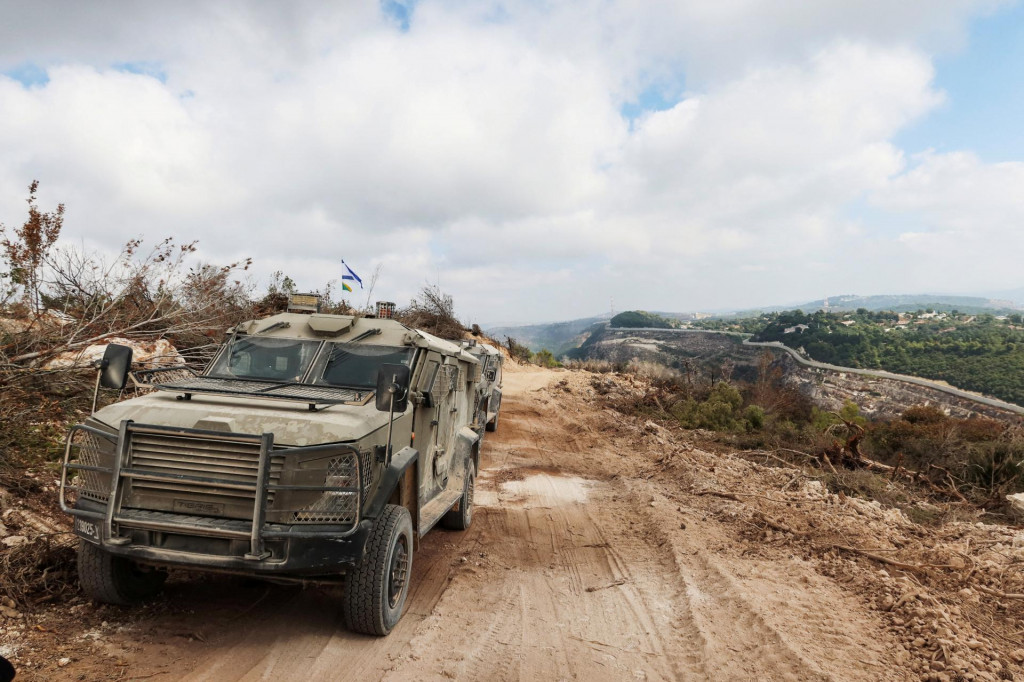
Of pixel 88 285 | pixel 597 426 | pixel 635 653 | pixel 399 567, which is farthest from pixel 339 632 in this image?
pixel 597 426

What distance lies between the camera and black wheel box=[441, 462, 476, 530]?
7016 millimetres

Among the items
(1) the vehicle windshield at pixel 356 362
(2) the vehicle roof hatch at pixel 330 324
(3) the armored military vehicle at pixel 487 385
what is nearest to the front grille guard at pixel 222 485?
(1) the vehicle windshield at pixel 356 362

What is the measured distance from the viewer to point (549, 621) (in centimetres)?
490

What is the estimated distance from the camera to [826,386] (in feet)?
93.1

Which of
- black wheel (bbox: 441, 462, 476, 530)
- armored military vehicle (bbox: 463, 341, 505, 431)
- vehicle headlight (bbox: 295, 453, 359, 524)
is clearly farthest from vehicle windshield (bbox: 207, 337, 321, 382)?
armored military vehicle (bbox: 463, 341, 505, 431)

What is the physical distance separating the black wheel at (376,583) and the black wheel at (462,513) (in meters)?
2.48

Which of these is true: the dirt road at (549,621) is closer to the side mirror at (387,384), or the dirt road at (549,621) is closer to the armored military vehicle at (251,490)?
the armored military vehicle at (251,490)

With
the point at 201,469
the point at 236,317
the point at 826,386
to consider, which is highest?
the point at 236,317

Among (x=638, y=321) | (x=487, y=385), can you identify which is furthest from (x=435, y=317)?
(x=638, y=321)

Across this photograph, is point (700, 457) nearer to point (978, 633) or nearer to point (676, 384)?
point (978, 633)

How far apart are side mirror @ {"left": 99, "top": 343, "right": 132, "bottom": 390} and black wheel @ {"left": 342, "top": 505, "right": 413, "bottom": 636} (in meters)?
2.25

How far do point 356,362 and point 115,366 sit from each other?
1.83m

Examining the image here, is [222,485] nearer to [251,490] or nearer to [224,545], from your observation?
[251,490]

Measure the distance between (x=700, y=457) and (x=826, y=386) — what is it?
19951 mm
